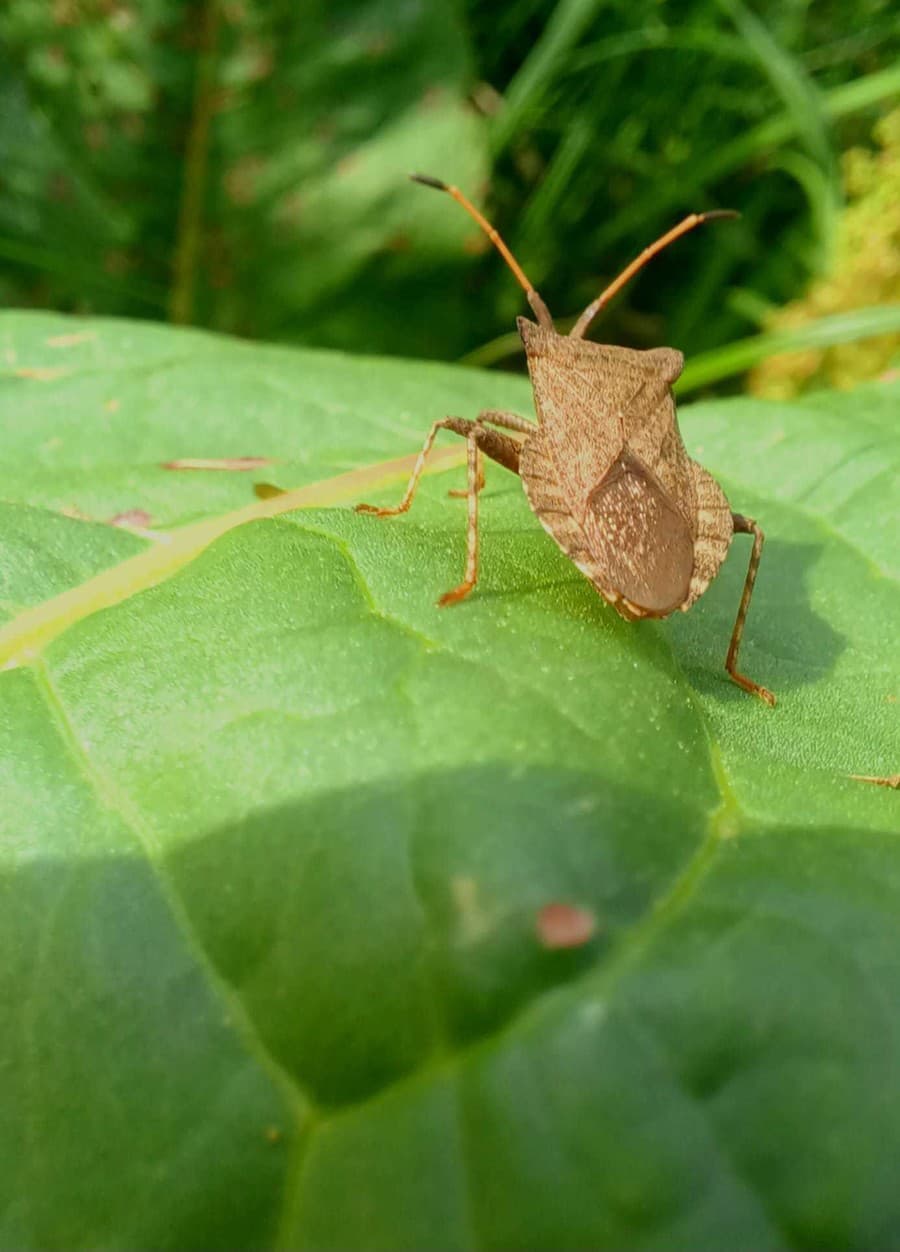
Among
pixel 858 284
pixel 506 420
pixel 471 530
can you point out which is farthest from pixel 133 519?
pixel 858 284

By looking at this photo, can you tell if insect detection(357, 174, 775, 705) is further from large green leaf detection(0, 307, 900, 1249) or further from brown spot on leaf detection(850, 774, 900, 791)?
brown spot on leaf detection(850, 774, 900, 791)

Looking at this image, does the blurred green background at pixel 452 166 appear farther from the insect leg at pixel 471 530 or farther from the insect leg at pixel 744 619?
the insect leg at pixel 471 530

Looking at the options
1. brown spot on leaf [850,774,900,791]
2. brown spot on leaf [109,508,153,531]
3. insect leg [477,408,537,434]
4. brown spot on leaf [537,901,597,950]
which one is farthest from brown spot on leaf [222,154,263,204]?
brown spot on leaf [537,901,597,950]

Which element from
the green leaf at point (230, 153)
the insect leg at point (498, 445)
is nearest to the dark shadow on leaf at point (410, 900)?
the insect leg at point (498, 445)

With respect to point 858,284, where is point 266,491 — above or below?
above

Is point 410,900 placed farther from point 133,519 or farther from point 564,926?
point 133,519
